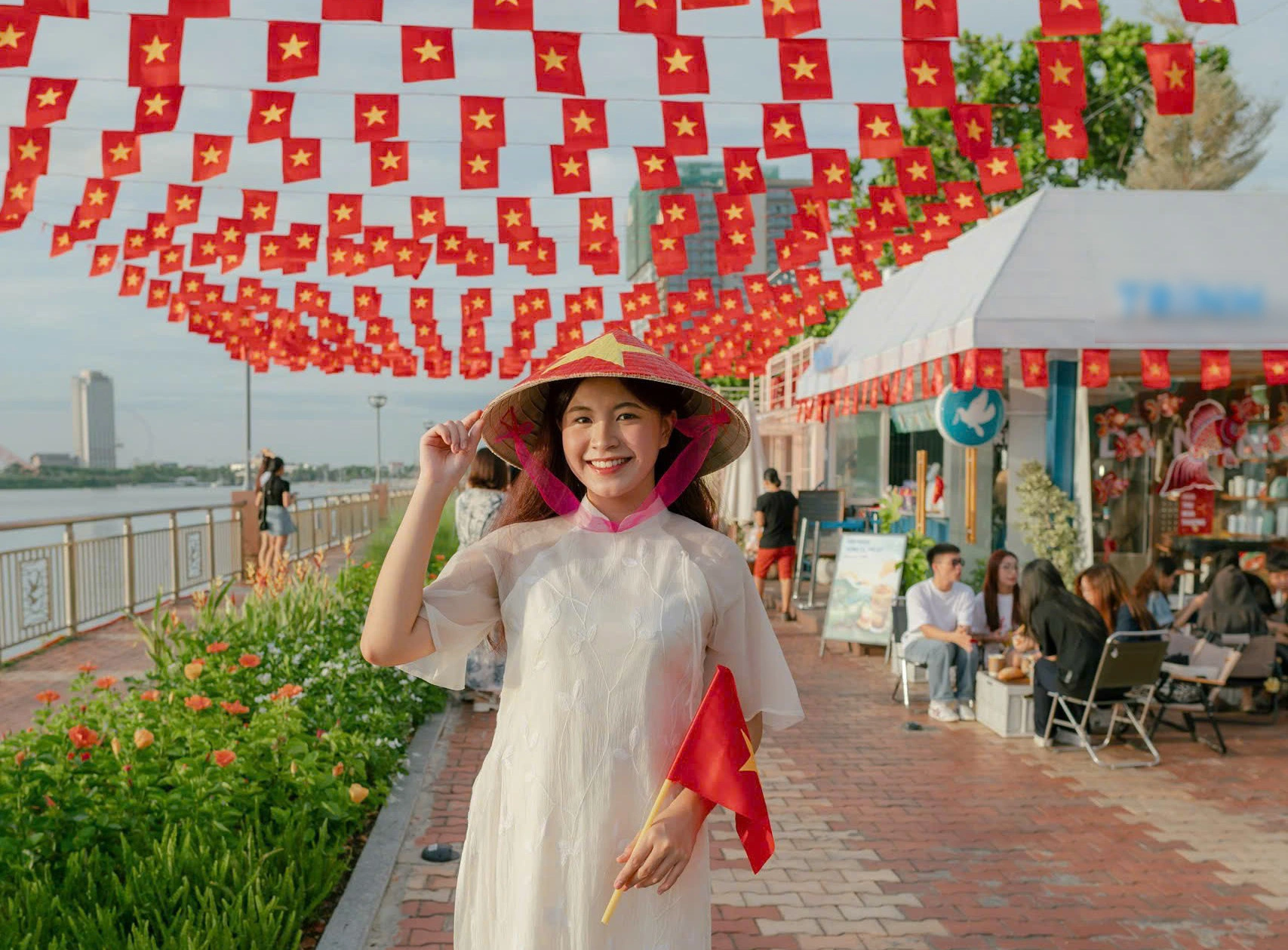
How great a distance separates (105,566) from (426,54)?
923 centimetres

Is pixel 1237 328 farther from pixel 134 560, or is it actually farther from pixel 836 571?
pixel 134 560

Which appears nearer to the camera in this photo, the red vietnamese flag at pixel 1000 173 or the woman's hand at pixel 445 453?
the woman's hand at pixel 445 453

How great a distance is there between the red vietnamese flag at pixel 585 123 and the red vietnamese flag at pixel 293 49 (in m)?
1.84

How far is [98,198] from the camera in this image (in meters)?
8.74

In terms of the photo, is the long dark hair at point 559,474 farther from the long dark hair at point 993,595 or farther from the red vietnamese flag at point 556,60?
the long dark hair at point 993,595

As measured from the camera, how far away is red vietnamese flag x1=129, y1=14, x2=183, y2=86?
5.33 meters

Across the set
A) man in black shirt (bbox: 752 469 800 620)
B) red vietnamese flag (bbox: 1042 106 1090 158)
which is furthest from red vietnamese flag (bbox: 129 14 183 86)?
man in black shirt (bbox: 752 469 800 620)

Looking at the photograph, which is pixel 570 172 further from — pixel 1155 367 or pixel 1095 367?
pixel 1155 367

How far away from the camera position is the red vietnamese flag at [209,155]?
752cm

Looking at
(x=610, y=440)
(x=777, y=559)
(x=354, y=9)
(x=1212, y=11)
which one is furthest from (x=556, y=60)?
(x=777, y=559)

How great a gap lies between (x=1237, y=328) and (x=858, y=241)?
11.6 ft

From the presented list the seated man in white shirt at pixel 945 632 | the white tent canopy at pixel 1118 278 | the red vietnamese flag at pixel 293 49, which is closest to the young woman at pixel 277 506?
the white tent canopy at pixel 1118 278

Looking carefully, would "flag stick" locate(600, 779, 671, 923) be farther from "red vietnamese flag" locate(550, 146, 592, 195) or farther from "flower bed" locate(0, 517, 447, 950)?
"red vietnamese flag" locate(550, 146, 592, 195)

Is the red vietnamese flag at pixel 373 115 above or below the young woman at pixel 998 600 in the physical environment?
above
